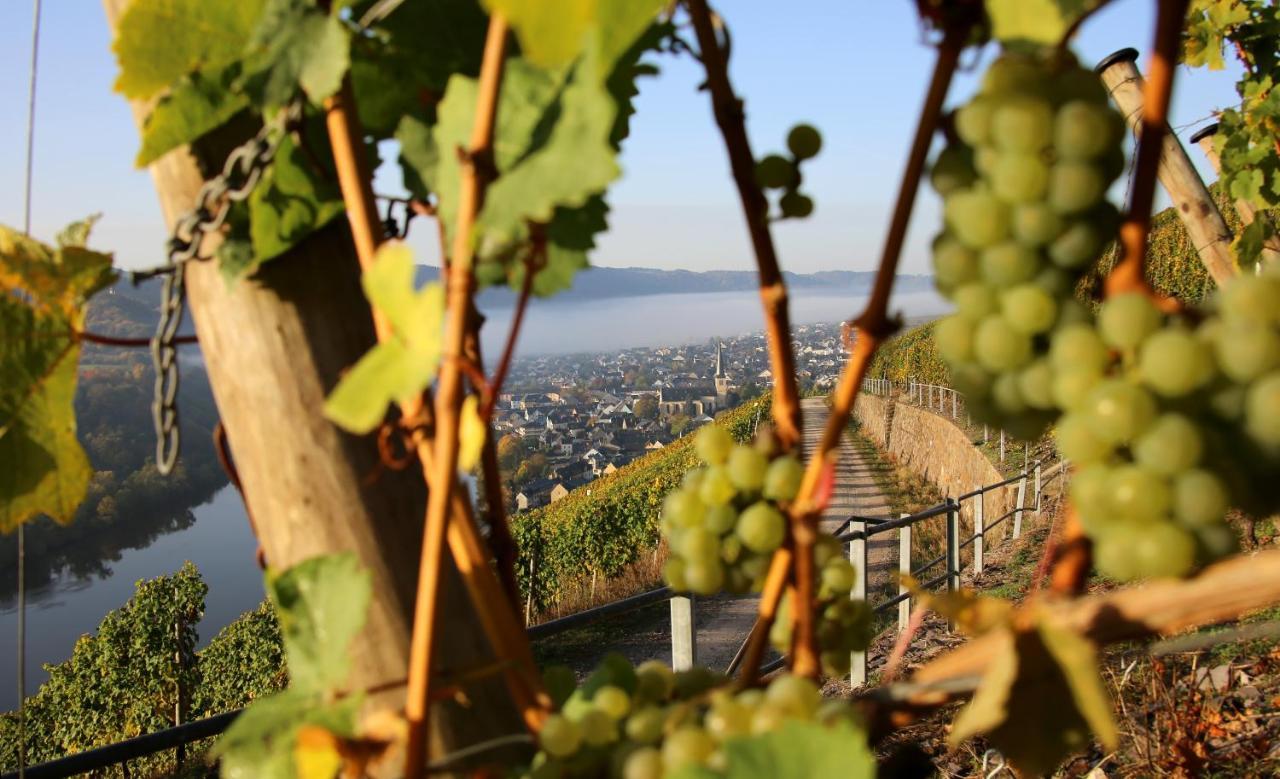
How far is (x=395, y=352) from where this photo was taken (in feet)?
1.13

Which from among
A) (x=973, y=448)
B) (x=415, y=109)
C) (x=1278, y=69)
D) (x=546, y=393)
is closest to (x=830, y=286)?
(x=546, y=393)

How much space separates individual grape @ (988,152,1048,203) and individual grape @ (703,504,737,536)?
0.19 metres

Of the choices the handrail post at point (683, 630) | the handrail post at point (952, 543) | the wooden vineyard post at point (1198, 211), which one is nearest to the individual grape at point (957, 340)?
the wooden vineyard post at point (1198, 211)

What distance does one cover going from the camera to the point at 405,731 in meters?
0.38

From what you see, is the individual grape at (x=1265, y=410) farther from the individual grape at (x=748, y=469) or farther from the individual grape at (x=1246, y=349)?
the individual grape at (x=748, y=469)

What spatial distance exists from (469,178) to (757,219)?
0.15m

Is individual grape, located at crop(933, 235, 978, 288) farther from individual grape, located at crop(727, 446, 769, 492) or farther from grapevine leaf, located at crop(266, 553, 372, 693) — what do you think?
grapevine leaf, located at crop(266, 553, 372, 693)

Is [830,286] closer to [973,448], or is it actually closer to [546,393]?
[546,393]

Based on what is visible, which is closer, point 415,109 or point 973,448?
point 415,109

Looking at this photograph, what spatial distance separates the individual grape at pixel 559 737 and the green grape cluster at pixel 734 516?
0.09 metres

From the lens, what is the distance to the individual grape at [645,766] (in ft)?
1.10

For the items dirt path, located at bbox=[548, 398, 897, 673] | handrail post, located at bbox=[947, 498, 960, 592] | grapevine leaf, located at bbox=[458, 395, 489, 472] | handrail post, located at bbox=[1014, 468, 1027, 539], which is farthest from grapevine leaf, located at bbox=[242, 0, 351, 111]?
handrail post, located at bbox=[1014, 468, 1027, 539]

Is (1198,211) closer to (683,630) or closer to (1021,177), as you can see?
(1021,177)

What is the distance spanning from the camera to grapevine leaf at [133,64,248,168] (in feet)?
1.55
